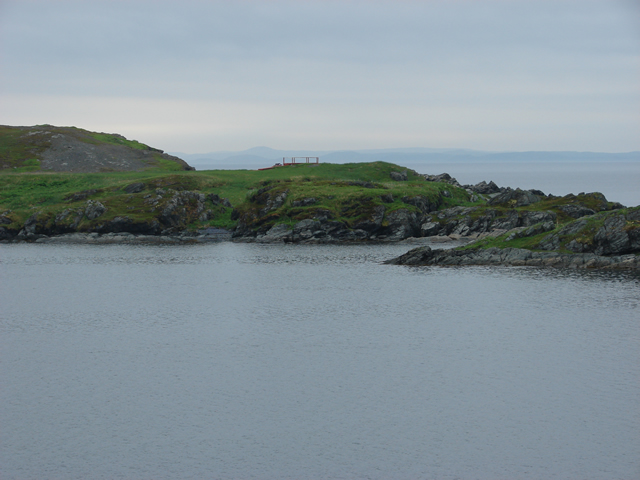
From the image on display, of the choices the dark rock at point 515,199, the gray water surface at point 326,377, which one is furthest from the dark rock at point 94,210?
the dark rock at point 515,199

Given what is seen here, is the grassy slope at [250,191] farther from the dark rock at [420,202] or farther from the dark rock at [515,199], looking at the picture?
the dark rock at [515,199]

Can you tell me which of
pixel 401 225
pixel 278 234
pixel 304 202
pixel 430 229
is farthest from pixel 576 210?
pixel 278 234

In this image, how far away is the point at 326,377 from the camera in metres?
49.1

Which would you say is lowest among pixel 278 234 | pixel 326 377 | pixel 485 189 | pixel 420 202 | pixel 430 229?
pixel 326 377

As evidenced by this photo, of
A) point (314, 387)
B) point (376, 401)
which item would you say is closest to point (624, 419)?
point (376, 401)

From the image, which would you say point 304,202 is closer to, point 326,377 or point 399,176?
point 399,176

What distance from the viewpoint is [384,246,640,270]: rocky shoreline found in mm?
88562

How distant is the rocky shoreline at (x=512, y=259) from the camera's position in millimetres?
88562

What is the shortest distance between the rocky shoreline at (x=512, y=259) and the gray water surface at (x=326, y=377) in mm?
3499

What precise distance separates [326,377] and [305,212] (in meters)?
85.8

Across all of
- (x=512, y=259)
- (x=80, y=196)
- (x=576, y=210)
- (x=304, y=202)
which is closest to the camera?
(x=512, y=259)

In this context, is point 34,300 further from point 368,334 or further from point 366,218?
point 366,218

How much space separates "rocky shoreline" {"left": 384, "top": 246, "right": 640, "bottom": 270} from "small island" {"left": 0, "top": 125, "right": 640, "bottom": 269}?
0.19 metres

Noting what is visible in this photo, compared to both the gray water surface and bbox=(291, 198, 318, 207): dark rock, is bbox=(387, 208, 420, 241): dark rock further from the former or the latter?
the gray water surface
